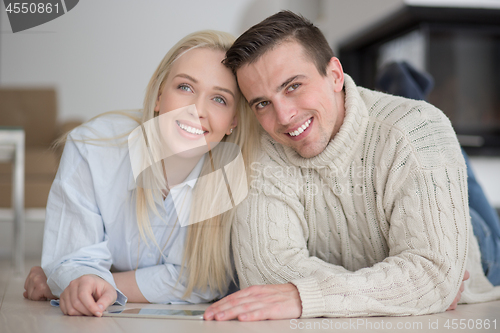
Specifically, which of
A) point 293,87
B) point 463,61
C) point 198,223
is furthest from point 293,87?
point 463,61

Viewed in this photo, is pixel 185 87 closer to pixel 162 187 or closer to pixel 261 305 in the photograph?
pixel 162 187

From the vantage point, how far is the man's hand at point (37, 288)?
983mm

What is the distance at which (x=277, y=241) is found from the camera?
94cm

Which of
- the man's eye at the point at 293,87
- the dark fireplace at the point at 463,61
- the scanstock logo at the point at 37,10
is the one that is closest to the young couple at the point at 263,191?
the man's eye at the point at 293,87

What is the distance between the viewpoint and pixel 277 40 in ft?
Result: 3.10

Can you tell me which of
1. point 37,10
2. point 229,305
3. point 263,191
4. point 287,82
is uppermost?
point 37,10

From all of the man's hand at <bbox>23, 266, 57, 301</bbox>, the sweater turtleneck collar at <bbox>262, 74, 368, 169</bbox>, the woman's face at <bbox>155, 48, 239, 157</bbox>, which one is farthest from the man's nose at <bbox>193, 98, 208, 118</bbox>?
the man's hand at <bbox>23, 266, 57, 301</bbox>

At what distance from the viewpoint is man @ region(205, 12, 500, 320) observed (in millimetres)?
819

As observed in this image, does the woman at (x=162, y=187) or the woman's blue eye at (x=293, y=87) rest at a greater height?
the woman's blue eye at (x=293, y=87)

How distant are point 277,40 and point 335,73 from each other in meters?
0.16

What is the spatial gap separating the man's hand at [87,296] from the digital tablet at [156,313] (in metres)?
0.02

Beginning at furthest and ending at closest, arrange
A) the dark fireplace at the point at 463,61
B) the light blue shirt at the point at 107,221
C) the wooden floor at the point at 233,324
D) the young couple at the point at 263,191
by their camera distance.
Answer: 1. the dark fireplace at the point at 463,61
2. the light blue shirt at the point at 107,221
3. the young couple at the point at 263,191
4. the wooden floor at the point at 233,324

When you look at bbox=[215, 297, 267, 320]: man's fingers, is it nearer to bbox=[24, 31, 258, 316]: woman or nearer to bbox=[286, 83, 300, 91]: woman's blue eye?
bbox=[24, 31, 258, 316]: woman

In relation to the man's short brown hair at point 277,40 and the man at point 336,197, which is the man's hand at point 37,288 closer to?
the man at point 336,197
